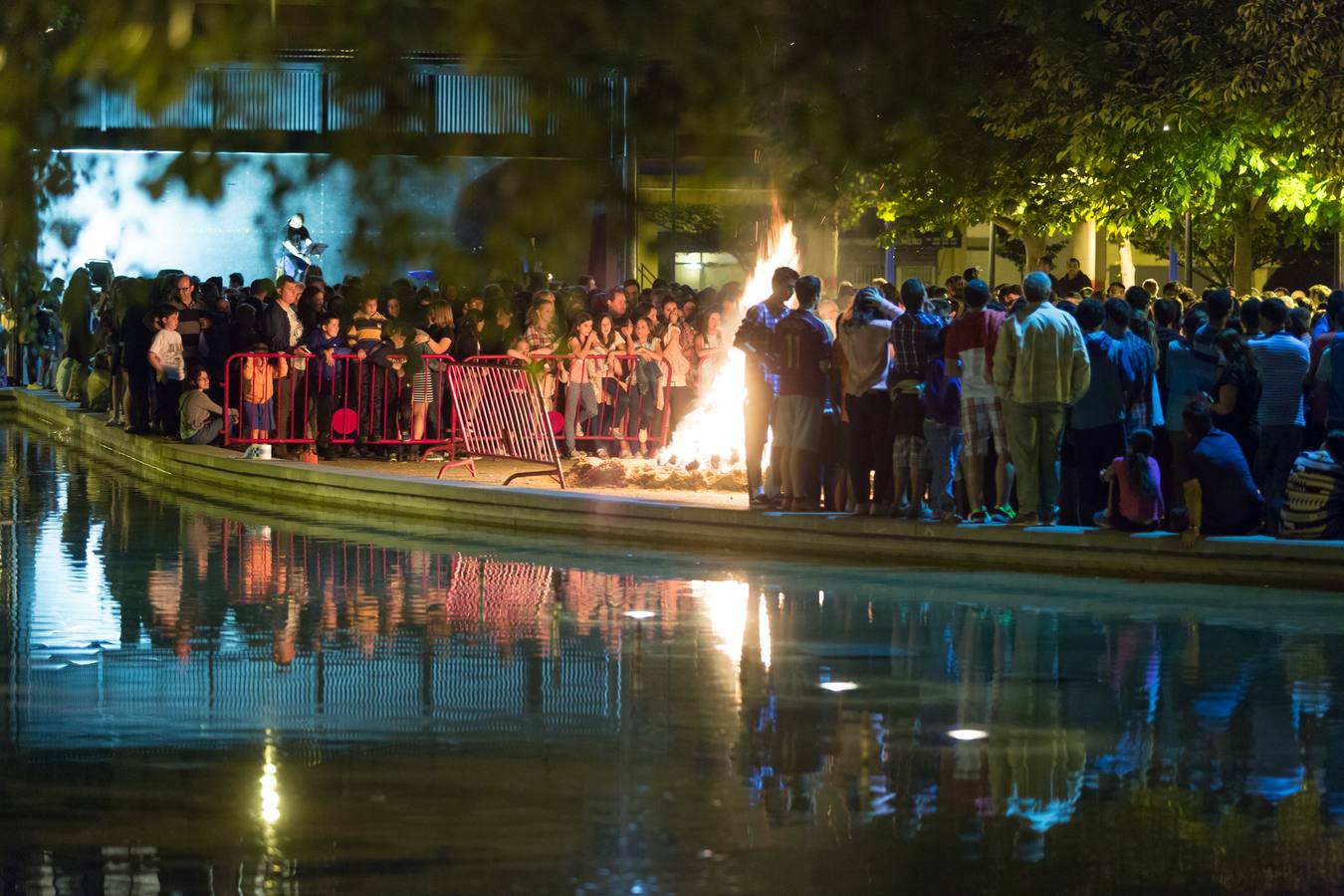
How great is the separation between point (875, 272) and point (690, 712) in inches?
1560

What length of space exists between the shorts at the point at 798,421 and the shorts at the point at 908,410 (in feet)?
2.80

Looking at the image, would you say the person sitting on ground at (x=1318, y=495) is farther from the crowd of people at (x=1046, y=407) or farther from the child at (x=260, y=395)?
the child at (x=260, y=395)

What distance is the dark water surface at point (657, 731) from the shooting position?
783 centimetres

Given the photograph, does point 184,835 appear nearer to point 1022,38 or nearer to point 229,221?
point 1022,38

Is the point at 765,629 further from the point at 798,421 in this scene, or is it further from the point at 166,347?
the point at 166,347

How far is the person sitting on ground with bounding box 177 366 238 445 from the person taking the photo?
80.7 ft

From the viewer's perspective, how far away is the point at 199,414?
24.7 meters

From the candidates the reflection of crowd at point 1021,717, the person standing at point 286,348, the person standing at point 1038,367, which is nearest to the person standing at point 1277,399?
the person standing at point 1038,367

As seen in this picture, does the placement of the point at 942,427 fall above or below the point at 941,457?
above

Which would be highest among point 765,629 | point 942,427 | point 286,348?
point 286,348

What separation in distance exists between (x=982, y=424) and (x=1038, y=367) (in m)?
0.74

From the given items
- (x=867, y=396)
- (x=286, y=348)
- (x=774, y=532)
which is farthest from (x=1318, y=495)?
(x=286, y=348)

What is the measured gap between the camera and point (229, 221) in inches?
1842

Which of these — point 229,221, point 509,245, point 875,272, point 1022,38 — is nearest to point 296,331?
point 1022,38
